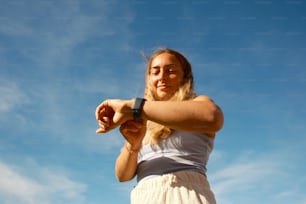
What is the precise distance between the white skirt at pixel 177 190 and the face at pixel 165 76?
2.91ft

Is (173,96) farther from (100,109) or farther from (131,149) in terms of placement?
(100,109)

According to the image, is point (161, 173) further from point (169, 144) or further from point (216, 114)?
point (216, 114)

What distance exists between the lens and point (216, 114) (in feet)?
9.11

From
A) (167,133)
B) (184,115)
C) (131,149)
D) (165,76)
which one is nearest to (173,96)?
(165,76)

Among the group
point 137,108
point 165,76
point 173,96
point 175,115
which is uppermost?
point 165,76

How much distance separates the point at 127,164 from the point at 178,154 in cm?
55

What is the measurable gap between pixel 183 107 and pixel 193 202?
2.70 feet

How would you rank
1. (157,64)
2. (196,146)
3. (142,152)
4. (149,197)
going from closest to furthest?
(149,197), (196,146), (142,152), (157,64)

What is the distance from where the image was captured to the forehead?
12.6 feet

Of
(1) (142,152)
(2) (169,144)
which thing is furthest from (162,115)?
(1) (142,152)

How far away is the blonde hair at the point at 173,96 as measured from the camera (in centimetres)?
343

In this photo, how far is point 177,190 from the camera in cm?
307

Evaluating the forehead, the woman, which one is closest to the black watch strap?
the woman

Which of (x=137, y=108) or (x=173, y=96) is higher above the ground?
(x=173, y=96)
